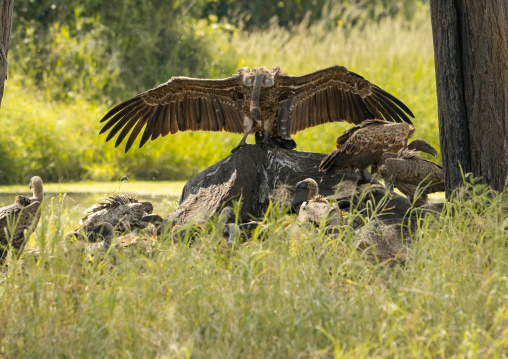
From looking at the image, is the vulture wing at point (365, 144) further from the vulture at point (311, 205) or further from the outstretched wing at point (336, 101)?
the outstretched wing at point (336, 101)

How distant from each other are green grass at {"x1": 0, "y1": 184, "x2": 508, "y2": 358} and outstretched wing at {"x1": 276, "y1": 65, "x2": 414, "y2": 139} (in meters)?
2.91

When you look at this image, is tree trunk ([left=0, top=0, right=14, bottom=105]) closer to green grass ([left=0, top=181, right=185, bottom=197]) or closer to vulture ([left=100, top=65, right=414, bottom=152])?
vulture ([left=100, top=65, right=414, bottom=152])

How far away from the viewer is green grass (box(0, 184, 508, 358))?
3.13 m

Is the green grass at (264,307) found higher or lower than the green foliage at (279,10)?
lower

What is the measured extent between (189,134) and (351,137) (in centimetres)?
693

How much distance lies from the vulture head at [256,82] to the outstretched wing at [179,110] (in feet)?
1.09

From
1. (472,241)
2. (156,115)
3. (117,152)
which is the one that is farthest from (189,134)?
(472,241)

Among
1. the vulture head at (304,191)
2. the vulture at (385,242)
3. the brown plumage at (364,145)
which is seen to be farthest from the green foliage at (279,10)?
the vulture at (385,242)

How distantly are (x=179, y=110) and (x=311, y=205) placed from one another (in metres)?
2.28

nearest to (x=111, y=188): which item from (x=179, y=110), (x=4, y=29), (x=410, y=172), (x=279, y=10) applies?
(x=179, y=110)

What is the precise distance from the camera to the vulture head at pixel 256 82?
6.33 meters

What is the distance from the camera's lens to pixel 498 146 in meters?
4.79

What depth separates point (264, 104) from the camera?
6.56 metres

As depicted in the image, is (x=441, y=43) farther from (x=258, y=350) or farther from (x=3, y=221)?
(x=3, y=221)
